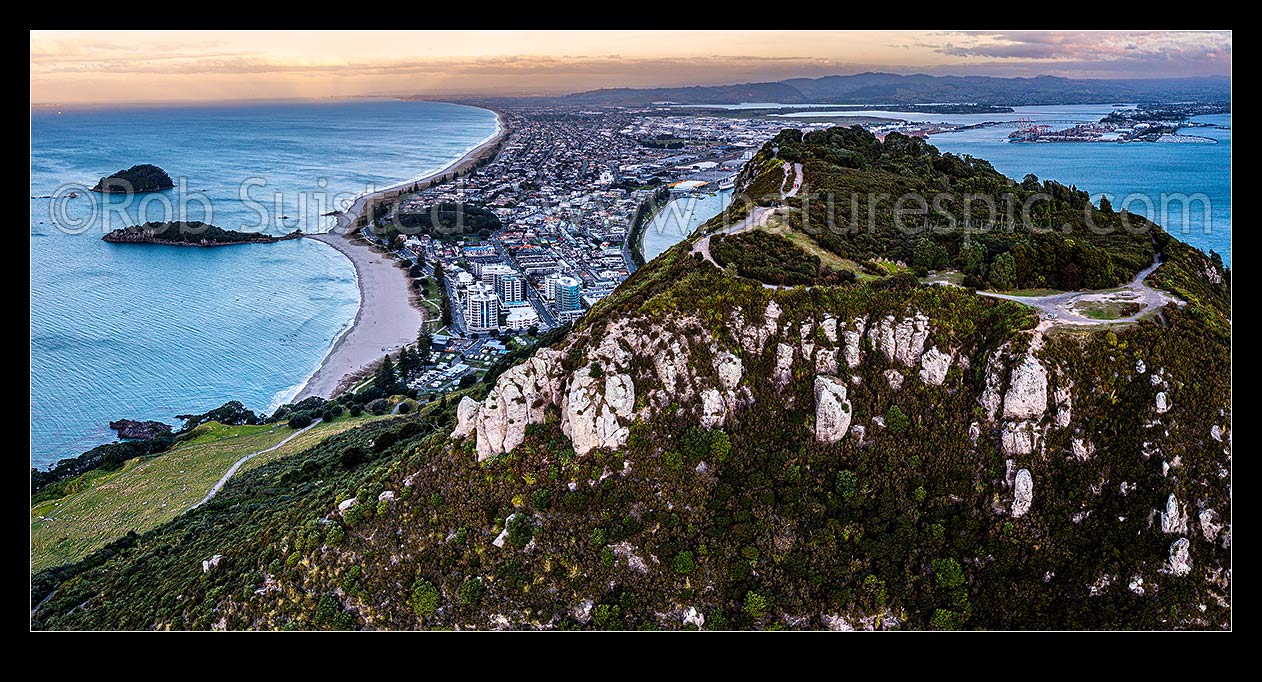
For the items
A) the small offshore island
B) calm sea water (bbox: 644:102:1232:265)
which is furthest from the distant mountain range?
the small offshore island

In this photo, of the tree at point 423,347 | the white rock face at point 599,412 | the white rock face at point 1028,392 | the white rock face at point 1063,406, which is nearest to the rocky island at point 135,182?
the tree at point 423,347

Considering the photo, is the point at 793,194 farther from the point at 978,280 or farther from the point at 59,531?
the point at 59,531

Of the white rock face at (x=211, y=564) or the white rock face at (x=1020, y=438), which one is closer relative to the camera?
the white rock face at (x=1020, y=438)

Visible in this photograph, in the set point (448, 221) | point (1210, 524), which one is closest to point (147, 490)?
point (1210, 524)

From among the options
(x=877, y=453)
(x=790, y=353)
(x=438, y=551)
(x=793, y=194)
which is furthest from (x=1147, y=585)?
(x=793, y=194)

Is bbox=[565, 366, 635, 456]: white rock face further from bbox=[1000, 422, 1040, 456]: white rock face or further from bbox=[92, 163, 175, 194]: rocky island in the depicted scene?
bbox=[92, 163, 175, 194]: rocky island

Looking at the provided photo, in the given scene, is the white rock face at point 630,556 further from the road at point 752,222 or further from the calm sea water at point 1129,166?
the calm sea water at point 1129,166

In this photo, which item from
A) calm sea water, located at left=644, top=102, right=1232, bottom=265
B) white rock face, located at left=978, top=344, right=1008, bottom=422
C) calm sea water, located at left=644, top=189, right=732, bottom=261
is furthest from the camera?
calm sea water, located at left=644, top=189, right=732, bottom=261
